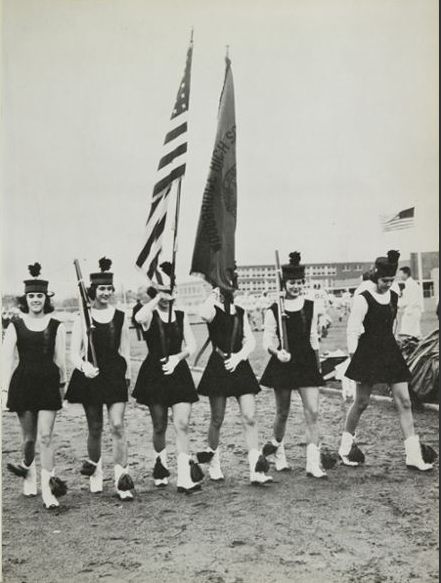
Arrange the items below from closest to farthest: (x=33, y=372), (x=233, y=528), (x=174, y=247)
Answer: (x=233, y=528), (x=33, y=372), (x=174, y=247)

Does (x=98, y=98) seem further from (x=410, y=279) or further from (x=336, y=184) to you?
(x=410, y=279)

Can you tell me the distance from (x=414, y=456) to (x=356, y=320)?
3.44ft

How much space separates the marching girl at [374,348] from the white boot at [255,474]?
A: 27.0 inches

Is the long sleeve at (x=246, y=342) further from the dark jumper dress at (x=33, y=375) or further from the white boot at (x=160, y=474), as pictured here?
the dark jumper dress at (x=33, y=375)

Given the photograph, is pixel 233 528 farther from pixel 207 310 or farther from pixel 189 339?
pixel 207 310

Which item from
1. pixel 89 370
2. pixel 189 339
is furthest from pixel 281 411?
pixel 89 370

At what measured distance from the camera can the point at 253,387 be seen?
433cm

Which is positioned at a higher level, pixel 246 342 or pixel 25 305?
pixel 25 305

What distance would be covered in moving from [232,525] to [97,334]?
1549mm

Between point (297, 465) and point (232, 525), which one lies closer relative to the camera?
point (232, 525)

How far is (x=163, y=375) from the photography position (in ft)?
14.1

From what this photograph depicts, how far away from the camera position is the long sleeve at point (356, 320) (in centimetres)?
456

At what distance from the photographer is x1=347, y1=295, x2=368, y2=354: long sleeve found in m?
4.56

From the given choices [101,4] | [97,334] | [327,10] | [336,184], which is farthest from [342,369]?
[101,4]
